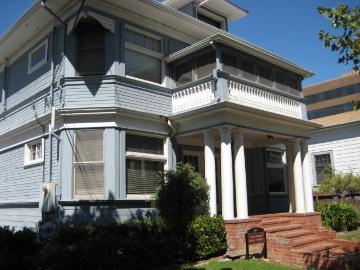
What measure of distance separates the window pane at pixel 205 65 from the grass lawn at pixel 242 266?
20.8 feet

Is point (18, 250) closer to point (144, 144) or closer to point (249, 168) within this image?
point (144, 144)

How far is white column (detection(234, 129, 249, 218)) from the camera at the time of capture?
13.0 meters

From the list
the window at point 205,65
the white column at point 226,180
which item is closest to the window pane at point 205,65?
the window at point 205,65

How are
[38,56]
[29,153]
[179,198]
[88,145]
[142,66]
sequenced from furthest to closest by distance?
[38,56], [29,153], [142,66], [88,145], [179,198]

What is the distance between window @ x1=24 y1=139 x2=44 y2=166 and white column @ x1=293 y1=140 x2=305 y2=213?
9651 millimetres

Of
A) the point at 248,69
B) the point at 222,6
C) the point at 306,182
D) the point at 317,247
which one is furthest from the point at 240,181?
the point at 222,6

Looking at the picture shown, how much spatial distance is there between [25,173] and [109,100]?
4.69 m

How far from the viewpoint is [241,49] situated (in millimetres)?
14289

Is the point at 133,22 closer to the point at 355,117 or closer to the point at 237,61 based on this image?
the point at 237,61

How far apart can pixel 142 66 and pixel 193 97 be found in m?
2.11

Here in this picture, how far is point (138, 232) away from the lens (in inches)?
426

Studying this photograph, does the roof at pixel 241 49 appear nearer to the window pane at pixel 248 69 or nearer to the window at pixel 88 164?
the window pane at pixel 248 69

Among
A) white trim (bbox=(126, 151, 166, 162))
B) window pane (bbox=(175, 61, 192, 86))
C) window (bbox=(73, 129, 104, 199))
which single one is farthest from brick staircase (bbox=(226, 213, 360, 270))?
window pane (bbox=(175, 61, 192, 86))

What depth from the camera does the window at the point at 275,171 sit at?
61.3 feet
